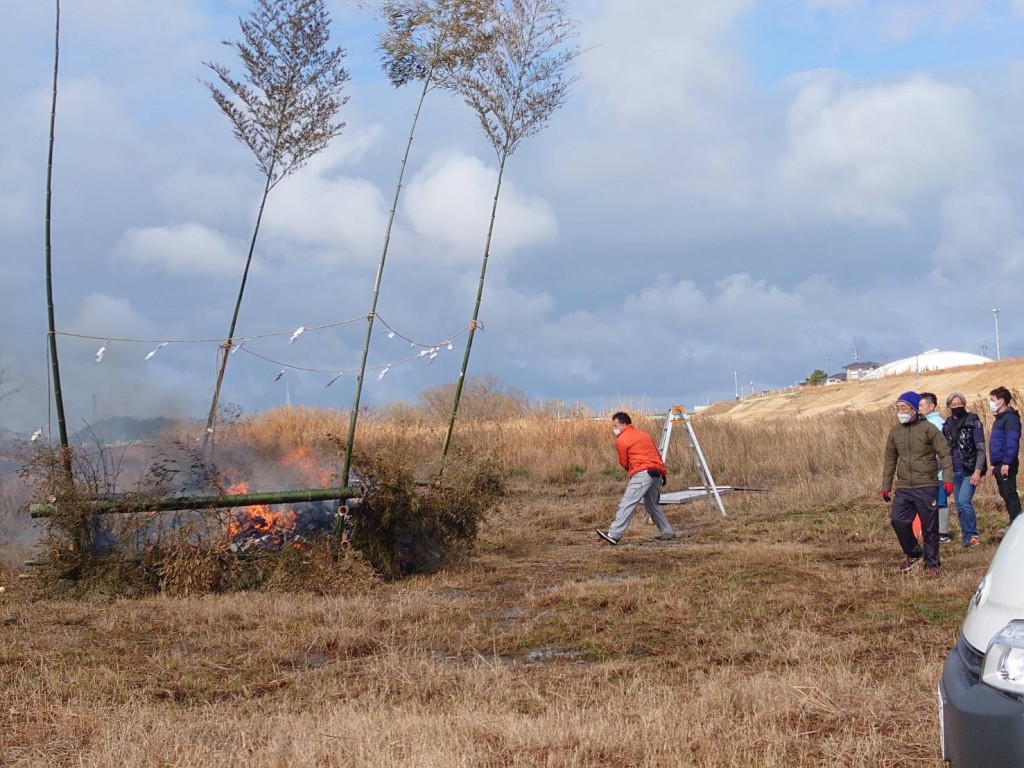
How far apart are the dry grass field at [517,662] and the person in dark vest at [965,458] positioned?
0.46m

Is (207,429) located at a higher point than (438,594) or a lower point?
higher

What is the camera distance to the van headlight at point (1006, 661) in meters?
2.98

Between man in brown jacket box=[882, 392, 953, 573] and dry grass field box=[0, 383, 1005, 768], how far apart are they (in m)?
0.50

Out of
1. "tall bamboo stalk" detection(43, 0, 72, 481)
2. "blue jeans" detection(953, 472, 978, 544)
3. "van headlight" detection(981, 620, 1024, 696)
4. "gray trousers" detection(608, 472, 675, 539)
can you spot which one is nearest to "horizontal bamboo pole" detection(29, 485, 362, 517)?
"tall bamboo stalk" detection(43, 0, 72, 481)

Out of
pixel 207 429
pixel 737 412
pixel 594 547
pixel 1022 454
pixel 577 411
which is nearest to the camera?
pixel 207 429

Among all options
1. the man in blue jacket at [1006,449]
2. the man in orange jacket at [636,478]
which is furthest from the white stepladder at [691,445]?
the man in blue jacket at [1006,449]

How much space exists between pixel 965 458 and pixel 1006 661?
1061 cm

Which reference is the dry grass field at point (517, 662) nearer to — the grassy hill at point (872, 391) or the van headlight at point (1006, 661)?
the van headlight at point (1006, 661)

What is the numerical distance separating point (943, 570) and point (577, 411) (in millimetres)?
18709

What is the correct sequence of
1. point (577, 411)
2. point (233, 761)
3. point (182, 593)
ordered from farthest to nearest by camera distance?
1. point (577, 411)
2. point (182, 593)
3. point (233, 761)

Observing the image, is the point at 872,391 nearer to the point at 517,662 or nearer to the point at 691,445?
the point at 691,445

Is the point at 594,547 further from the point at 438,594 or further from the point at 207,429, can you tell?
the point at 207,429

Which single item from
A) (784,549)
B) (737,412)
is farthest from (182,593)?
(737,412)

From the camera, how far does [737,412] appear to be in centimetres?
8100
